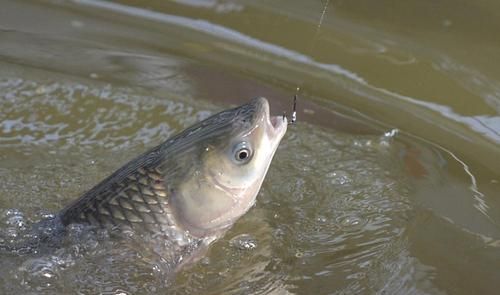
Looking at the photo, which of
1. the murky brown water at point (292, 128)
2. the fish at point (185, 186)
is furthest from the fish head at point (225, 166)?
the murky brown water at point (292, 128)

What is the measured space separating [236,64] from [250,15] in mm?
371

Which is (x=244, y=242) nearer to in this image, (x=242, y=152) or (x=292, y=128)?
(x=242, y=152)

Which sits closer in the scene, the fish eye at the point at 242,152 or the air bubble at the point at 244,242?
the fish eye at the point at 242,152

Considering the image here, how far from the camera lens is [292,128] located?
3838 millimetres

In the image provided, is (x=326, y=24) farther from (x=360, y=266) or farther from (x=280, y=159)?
(x=360, y=266)

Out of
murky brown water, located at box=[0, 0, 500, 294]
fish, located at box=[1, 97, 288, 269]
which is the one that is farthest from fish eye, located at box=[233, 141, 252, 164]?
murky brown water, located at box=[0, 0, 500, 294]

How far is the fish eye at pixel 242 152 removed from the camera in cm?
284

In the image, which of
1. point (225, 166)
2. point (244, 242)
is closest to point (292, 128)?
point (244, 242)

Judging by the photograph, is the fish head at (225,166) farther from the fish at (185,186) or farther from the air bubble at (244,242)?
the air bubble at (244,242)

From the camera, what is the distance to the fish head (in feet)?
9.33

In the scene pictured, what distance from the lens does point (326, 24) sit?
4.52m

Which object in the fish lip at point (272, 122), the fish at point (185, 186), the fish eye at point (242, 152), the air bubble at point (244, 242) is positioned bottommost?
the air bubble at point (244, 242)

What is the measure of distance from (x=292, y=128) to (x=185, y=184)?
3.49ft

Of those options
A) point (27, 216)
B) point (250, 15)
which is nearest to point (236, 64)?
point (250, 15)
